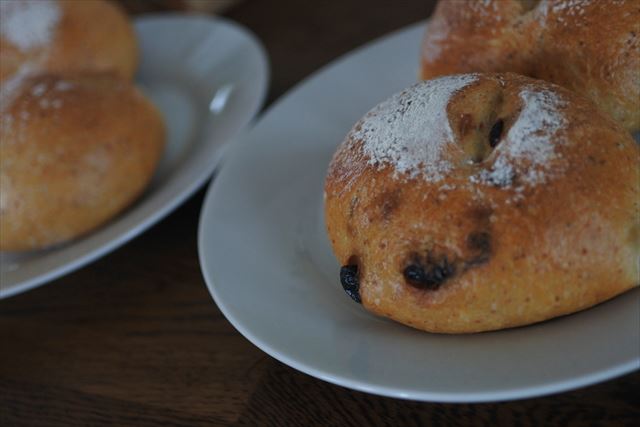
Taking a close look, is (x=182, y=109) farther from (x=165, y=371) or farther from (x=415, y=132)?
(x=415, y=132)

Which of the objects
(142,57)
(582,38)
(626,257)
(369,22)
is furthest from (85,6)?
(626,257)

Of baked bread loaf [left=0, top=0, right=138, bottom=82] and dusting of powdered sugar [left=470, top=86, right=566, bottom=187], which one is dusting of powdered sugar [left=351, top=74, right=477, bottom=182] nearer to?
dusting of powdered sugar [left=470, top=86, right=566, bottom=187]

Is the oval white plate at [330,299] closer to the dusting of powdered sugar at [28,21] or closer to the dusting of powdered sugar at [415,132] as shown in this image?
the dusting of powdered sugar at [415,132]

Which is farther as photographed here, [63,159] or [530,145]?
[63,159]

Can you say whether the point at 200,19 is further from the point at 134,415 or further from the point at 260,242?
the point at 134,415

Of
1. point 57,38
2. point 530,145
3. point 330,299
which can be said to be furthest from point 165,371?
point 57,38

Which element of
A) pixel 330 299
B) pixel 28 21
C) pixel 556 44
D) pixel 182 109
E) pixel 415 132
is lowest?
pixel 182 109

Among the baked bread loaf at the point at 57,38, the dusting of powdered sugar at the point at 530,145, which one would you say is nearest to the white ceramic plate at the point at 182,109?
the baked bread loaf at the point at 57,38

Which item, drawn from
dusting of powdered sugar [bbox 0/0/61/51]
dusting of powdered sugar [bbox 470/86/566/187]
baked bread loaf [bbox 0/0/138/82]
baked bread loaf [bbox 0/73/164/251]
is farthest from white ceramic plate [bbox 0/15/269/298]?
dusting of powdered sugar [bbox 470/86/566/187]
